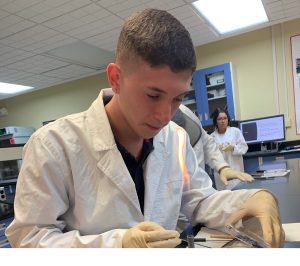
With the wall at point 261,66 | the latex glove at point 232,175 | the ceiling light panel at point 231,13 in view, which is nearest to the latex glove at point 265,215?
the latex glove at point 232,175

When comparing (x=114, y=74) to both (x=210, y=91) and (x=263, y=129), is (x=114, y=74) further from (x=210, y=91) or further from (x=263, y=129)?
(x=210, y=91)

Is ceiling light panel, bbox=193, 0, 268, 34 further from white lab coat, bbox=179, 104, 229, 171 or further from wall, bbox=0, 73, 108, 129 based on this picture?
wall, bbox=0, 73, 108, 129

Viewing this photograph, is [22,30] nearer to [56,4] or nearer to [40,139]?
[56,4]

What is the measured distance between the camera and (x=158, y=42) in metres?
0.72

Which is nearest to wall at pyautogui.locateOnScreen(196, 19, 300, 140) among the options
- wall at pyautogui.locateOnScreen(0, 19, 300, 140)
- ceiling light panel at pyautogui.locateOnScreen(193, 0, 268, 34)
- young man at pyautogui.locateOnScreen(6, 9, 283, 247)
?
wall at pyautogui.locateOnScreen(0, 19, 300, 140)

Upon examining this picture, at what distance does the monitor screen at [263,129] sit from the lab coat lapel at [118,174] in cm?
380

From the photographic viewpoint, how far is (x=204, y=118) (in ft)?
15.2

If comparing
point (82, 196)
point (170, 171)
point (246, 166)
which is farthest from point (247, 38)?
point (82, 196)

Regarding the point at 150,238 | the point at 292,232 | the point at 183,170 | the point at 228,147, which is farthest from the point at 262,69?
the point at 150,238

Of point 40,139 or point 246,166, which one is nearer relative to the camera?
point 40,139

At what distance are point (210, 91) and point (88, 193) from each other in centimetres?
405

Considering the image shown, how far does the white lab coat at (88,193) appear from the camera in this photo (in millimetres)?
745
